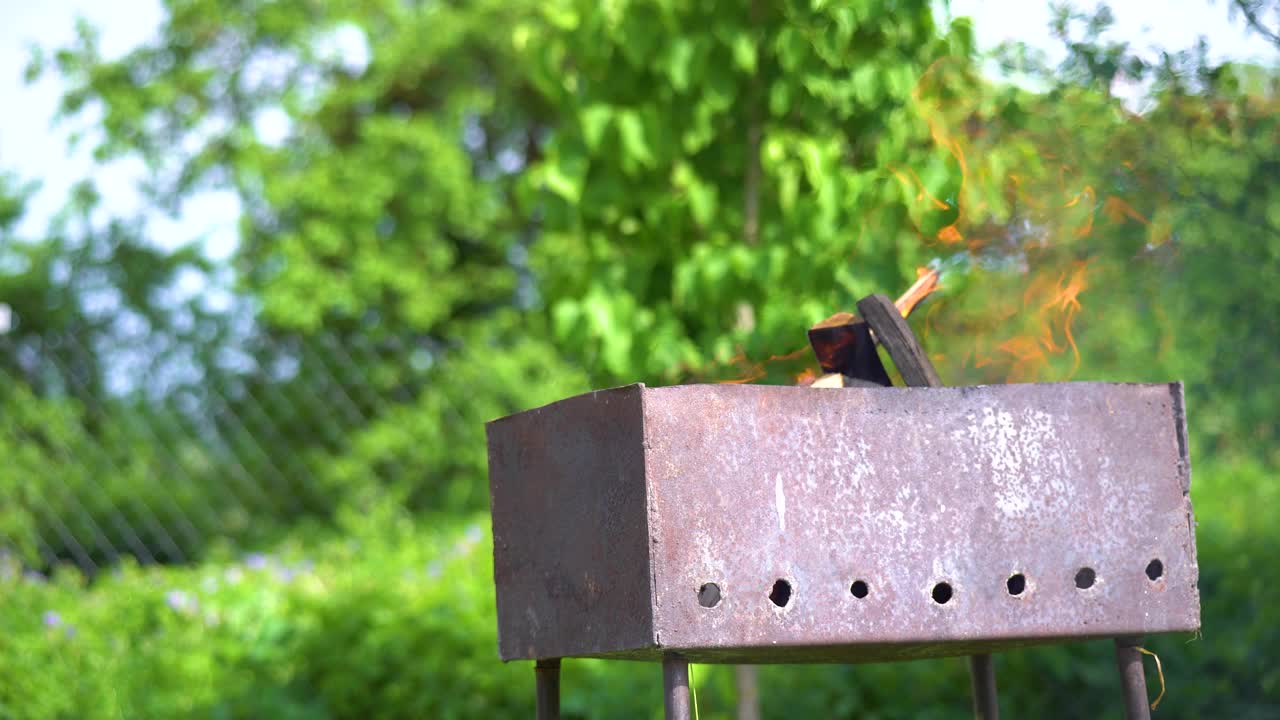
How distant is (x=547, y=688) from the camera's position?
2.85m

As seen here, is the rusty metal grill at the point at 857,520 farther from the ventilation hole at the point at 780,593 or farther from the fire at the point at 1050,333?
the fire at the point at 1050,333

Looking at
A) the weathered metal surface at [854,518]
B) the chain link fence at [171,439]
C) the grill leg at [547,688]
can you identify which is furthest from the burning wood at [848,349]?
the chain link fence at [171,439]

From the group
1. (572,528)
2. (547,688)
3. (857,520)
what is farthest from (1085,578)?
(547,688)

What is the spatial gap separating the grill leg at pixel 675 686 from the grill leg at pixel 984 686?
1042mm

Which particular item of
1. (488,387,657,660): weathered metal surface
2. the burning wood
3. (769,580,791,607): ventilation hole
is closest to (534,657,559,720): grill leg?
(488,387,657,660): weathered metal surface

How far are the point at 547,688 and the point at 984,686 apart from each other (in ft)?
3.30

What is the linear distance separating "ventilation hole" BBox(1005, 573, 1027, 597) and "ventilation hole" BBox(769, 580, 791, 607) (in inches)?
15.1

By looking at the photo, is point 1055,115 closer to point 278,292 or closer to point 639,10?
point 639,10

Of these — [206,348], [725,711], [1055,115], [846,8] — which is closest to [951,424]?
[846,8]

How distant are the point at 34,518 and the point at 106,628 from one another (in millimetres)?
1522

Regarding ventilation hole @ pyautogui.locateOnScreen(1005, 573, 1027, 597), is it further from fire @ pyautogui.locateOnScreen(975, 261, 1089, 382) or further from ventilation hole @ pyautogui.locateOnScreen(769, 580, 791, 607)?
fire @ pyautogui.locateOnScreen(975, 261, 1089, 382)

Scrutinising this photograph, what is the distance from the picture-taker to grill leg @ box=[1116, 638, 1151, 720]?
2.60 m

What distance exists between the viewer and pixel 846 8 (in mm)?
3619

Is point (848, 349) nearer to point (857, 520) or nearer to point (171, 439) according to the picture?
point (857, 520)
